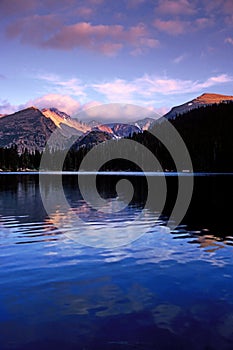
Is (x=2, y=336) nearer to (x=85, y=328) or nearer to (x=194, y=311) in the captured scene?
(x=85, y=328)

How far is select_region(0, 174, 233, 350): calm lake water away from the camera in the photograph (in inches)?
483

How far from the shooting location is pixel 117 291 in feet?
56.2

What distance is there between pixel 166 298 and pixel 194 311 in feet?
5.97

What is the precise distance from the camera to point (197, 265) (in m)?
21.7

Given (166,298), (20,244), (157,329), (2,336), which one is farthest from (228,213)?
(2,336)

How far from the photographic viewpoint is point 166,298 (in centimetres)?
1608

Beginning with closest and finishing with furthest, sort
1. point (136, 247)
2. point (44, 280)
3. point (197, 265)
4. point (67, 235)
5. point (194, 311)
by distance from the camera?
point (194, 311) → point (44, 280) → point (197, 265) → point (136, 247) → point (67, 235)

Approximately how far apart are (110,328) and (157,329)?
178cm

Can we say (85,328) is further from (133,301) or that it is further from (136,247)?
(136,247)

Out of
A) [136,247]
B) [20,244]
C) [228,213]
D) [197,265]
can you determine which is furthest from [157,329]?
[228,213]

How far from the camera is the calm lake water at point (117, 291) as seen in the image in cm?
1227

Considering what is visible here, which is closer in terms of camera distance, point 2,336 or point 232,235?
point 2,336

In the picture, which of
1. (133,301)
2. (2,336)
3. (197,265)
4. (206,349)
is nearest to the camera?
(206,349)

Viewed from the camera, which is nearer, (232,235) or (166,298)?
(166,298)
